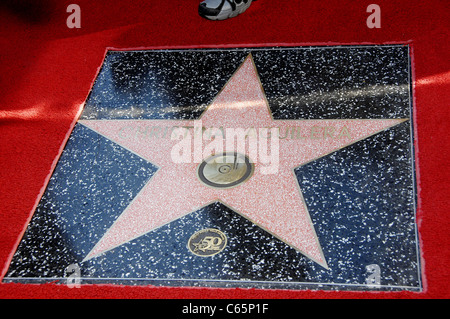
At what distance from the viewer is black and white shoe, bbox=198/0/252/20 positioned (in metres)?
2.00

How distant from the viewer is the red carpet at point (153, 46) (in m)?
1.20

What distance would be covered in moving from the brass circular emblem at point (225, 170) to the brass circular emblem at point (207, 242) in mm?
172

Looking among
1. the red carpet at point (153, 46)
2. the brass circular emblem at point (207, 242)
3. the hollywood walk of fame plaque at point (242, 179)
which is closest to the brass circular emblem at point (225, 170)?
the hollywood walk of fame plaque at point (242, 179)

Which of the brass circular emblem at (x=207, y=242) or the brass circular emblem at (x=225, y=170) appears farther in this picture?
the brass circular emblem at (x=225, y=170)

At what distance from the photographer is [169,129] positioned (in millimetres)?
1587

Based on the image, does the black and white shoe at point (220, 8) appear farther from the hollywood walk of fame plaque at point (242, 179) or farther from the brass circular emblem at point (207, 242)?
the brass circular emblem at point (207, 242)

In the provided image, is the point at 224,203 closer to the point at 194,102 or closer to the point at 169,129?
the point at 169,129

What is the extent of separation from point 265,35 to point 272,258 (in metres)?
1.09

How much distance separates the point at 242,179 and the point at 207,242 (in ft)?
0.80

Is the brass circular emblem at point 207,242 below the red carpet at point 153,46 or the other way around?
below

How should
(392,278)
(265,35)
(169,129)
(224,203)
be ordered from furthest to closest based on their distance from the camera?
(265,35), (169,129), (224,203), (392,278)

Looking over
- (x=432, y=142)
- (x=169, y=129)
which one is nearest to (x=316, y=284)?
(x=432, y=142)

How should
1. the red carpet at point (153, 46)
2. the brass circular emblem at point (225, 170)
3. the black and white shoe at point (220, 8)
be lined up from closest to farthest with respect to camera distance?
the red carpet at point (153, 46) → the brass circular emblem at point (225, 170) → the black and white shoe at point (220, 8)

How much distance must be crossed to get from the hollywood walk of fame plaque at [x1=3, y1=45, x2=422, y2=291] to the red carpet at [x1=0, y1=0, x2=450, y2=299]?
0.14 ft
